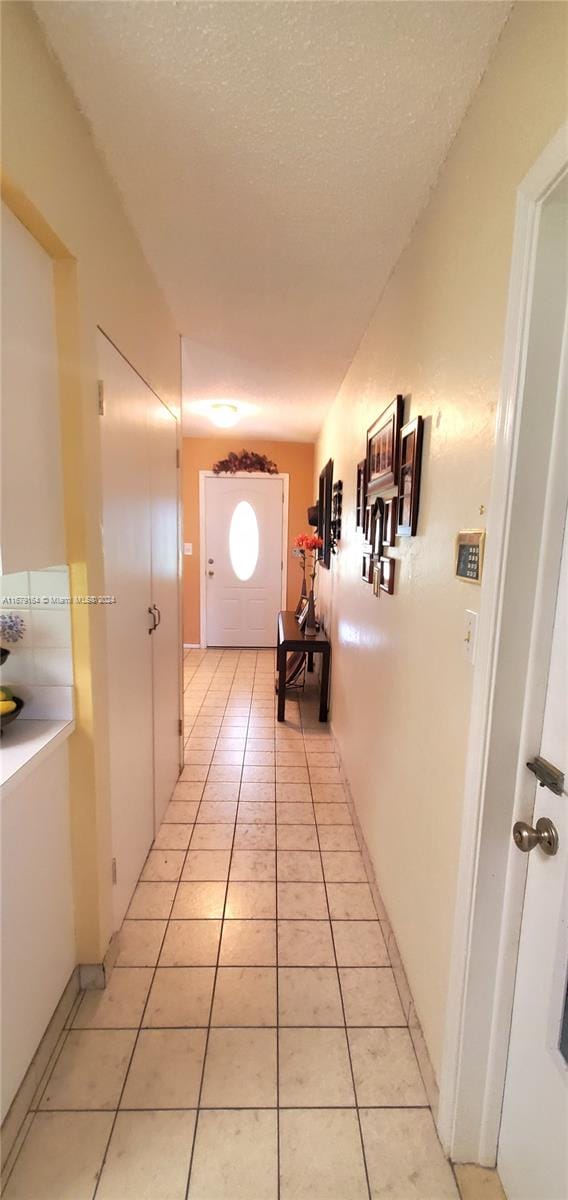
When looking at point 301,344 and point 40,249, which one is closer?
point 40,249

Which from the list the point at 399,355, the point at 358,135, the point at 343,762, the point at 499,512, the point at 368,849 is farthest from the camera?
the point at 343,762

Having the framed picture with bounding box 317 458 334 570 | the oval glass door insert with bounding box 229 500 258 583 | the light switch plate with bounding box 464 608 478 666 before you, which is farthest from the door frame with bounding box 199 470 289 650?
the light switch plate with bounding box 464 608 478 666

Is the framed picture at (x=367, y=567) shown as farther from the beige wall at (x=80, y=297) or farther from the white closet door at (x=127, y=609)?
the beige wall at (x=80, y=297)

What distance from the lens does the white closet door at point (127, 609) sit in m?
1.40

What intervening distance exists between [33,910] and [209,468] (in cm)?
448

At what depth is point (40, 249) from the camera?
1.04 metres

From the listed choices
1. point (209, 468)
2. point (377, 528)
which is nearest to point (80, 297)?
point (377, 528)

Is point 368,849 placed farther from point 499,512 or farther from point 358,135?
point 358,135

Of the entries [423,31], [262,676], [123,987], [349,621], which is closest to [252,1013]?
[123,987]

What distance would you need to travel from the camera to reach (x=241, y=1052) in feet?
3.97

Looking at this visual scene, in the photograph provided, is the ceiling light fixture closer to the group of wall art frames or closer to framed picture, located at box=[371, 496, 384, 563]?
the group of wall art frames

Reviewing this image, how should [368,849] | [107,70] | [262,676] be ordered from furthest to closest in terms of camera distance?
[262,676], [368,849], [107,70]

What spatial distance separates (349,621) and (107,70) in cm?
213

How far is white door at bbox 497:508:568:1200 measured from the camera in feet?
2.58
